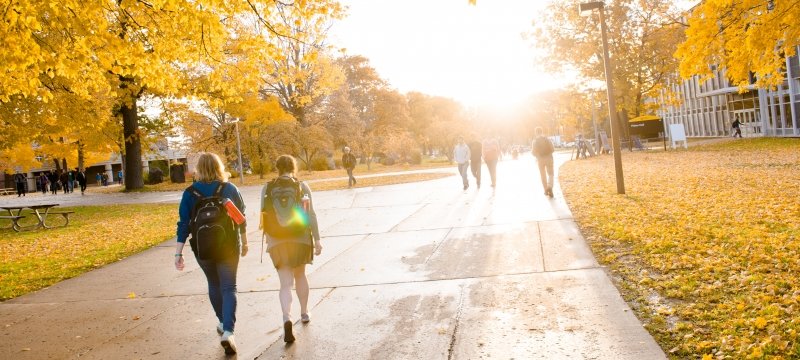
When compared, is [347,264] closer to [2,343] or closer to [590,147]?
[2,343]

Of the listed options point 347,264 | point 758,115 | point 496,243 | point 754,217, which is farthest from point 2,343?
point 758,115

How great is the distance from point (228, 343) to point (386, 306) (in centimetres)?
Result: 166

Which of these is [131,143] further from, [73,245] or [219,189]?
[219,189]

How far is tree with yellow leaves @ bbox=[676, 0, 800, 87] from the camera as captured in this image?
12.6 meters

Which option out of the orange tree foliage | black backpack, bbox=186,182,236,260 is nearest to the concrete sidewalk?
black backpack, bbox=186,182,236,260

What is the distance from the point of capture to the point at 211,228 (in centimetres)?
525

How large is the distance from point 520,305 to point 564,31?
34372mm

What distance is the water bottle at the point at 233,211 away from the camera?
5281 mm

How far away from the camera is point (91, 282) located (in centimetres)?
908

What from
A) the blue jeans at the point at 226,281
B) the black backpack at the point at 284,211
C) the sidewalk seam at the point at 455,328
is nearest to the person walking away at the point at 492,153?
the sidewalk seam at the point at 455,328

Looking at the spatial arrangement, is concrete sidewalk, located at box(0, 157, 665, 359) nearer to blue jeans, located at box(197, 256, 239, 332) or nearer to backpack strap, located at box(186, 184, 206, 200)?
blue jeans, located at box(197, 256, 239, 332)

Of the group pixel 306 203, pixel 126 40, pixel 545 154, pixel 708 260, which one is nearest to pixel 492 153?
pixel 545 154

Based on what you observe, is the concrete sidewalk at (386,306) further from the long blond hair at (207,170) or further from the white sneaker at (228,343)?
the long blond hair at (207,170)

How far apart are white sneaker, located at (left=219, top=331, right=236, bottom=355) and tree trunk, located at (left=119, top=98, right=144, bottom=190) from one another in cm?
2987
